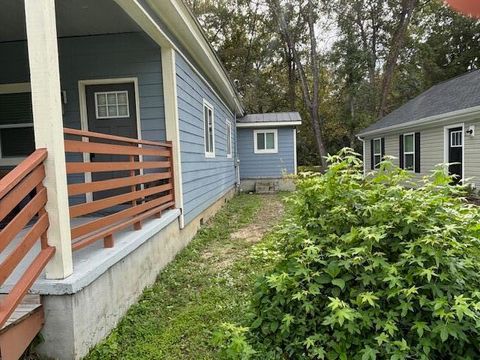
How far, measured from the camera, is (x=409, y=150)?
1288cm

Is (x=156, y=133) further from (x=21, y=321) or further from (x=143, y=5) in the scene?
(x=21, y=321)

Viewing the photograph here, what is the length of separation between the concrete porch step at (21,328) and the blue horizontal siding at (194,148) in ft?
9.89

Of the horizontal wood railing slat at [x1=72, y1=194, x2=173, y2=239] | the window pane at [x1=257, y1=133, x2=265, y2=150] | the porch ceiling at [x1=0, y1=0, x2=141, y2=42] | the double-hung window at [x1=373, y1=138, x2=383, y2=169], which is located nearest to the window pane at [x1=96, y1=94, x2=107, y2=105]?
the porch ceiling at [x1=0, y1=0, x2=141, y2=42]

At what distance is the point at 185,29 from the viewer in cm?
464

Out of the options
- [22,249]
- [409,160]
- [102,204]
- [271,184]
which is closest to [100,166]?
[102,204]

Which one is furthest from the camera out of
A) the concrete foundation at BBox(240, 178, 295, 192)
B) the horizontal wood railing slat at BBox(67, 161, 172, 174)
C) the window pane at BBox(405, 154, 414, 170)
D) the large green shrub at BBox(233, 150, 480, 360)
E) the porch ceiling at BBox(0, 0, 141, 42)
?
the concrete foundation at BBox(240, 178, 295, 192)

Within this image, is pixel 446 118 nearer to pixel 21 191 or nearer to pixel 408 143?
pixel 408 143

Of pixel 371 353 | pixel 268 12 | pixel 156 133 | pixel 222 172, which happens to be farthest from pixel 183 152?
pixel 268 12

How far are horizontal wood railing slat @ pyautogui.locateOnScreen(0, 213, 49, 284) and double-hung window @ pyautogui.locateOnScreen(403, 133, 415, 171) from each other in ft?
41.5

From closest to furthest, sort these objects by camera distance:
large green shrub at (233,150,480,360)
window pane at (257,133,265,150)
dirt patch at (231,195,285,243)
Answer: large green shrub at (233,150,480,360)
dirt patch at (231,195,285,243)
window pane at (257,133,265,150)

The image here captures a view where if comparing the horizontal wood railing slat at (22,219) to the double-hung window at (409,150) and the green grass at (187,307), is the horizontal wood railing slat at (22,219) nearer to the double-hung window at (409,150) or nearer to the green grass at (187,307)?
the green grass at (187,307)

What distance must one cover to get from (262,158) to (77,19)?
33.5 feet

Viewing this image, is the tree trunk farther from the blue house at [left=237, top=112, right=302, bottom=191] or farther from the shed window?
the shed window

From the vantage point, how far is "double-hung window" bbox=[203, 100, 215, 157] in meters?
7.13
